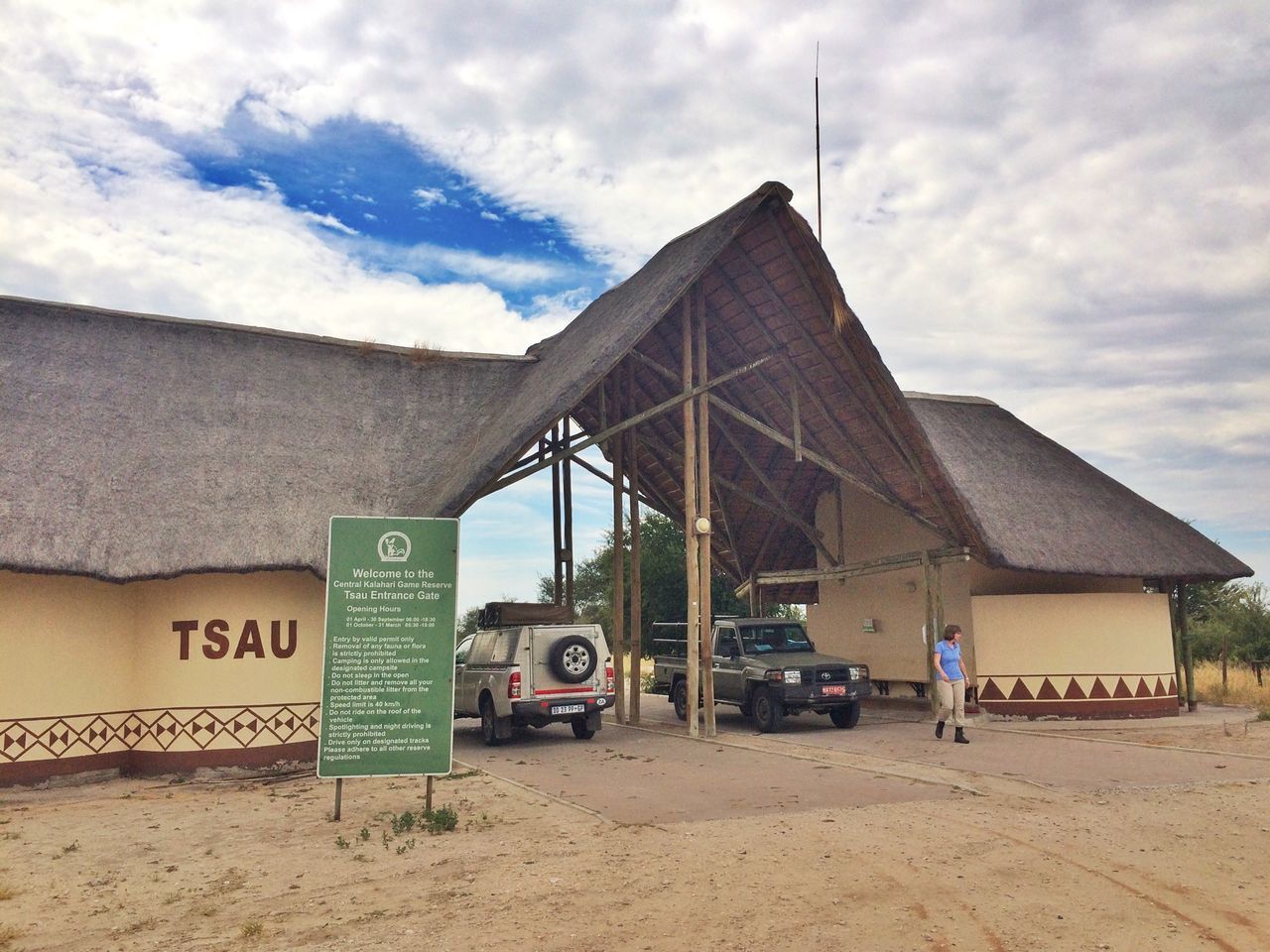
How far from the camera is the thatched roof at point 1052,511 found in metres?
18.2

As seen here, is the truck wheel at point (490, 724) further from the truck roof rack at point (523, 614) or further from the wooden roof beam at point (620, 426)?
the wooden roof beam at point (620, 426)

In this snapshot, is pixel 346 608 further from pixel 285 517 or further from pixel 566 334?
pixel 566 334

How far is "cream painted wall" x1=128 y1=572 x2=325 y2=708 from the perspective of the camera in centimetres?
1256

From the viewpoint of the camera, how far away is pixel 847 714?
1703 cm

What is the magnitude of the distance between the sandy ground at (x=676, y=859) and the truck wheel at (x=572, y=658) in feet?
9.22

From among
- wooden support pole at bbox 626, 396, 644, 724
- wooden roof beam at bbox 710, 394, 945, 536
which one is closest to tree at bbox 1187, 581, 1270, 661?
wooden roof beam at bbox 710, 394, 945, 536

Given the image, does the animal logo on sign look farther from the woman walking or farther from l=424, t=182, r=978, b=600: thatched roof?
the woman walking

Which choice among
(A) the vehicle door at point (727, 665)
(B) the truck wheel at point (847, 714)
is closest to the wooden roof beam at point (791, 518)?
(A) the vehicle door at point (727, 665)

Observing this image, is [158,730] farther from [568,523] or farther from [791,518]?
[791,518]

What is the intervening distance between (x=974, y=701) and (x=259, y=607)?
12.9m

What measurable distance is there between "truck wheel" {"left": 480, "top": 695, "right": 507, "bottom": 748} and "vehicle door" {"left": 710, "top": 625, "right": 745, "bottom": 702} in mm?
4108

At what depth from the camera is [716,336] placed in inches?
703

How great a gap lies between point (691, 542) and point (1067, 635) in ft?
27.0

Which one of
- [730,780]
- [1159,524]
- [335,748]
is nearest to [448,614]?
[335,748]
